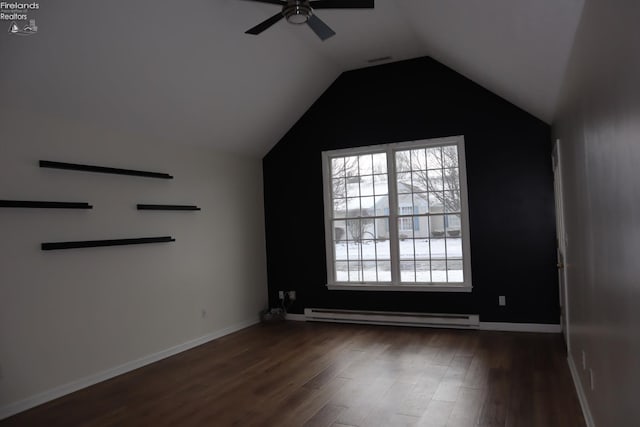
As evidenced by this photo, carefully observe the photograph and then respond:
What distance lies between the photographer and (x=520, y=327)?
215 inches

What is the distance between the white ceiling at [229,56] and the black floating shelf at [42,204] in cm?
79

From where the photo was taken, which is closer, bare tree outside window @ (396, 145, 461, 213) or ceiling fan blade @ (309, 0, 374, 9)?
ceiling fan blade @ (309, 0, 374, 9)

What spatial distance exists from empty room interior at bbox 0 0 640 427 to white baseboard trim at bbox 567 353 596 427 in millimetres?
63

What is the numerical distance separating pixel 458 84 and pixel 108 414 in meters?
5.24

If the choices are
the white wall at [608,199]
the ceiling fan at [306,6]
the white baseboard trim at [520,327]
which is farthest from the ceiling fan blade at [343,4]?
the white baseboard trim at [520,327]

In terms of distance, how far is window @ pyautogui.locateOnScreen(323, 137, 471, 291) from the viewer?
5.89 meters

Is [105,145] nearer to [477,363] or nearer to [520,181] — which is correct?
[477,363]

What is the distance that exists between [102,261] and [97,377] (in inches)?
42.6

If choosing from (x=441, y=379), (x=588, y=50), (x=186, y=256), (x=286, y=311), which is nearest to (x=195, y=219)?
(x=186, y=256)

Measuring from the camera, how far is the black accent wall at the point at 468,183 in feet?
17.8

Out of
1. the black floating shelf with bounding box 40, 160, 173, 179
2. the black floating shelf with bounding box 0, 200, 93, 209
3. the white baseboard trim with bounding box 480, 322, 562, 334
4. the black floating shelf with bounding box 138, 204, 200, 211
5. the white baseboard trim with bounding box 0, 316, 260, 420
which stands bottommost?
the white baseboard trim with bounding box 0, 316, 260, 420

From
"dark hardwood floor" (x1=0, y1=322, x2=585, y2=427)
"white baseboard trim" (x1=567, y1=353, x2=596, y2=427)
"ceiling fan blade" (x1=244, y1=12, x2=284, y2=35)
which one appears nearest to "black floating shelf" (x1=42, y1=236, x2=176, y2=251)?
"dark hardwood floor" (x1=0, y1=322, x2=585, y2=427)

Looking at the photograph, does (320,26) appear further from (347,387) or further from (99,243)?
(347,387)

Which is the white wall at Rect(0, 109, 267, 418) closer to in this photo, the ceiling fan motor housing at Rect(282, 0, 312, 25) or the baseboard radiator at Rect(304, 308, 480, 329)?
the baseboard radiator at Rect(304, 308, 480, 329)
